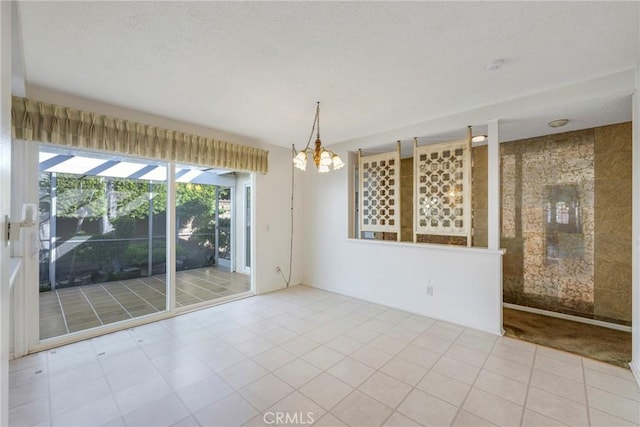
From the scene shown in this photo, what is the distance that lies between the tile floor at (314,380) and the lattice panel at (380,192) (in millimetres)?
1599

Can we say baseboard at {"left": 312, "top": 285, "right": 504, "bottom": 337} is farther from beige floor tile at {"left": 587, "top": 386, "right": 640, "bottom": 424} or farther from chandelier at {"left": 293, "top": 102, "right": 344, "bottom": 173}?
chandelier at {"left": 293, "top": 102, "right": 344, "bottom": 173}

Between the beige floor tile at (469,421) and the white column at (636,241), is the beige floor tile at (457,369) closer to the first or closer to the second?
the beige floor tile at (469,421)

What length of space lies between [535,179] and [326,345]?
3.70 m

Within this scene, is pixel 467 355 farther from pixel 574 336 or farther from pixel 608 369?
pixel 574 336

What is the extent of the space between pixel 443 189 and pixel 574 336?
2.17 metres

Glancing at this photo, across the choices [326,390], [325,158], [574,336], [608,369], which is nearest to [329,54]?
[325,158]

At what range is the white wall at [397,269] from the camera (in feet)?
10.5

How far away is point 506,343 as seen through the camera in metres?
2.87

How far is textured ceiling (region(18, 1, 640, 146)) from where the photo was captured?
5.59 feet

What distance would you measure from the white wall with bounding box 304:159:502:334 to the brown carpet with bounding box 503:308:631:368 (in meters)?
0.45

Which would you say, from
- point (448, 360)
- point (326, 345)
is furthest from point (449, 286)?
point (326, 345)

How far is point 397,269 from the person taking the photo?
395 cm

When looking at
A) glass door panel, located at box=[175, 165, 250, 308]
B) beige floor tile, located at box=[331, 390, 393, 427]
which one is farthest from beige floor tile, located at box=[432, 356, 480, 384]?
glass door panel, located at box=[175, 165, 250, 308]

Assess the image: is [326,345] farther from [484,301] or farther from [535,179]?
[535,179]
